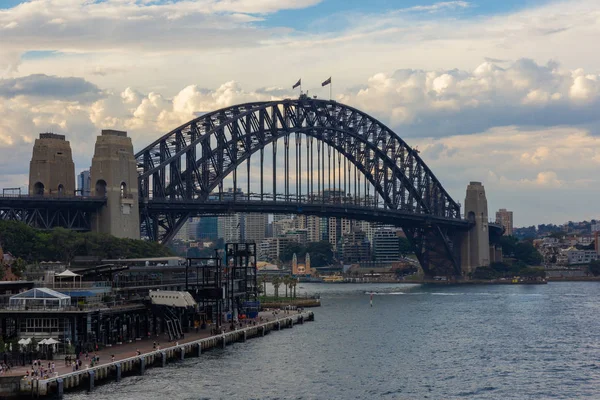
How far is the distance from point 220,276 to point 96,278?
1471 centimetres

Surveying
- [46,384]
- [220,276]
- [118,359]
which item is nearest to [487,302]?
[220,276]

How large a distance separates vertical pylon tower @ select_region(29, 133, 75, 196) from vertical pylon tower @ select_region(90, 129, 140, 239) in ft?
12.3

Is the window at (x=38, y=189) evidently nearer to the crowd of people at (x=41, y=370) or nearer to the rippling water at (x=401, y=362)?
the rippling water at (x=401, y=362)

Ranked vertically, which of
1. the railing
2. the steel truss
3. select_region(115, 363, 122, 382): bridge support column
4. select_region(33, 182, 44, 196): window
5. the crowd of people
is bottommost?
select_region(115, 363, 122, 382): bridge support column

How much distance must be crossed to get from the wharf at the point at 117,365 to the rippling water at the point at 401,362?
2.97 ft

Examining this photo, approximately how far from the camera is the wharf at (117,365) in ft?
206

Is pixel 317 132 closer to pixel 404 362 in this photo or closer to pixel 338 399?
pixel 404 362

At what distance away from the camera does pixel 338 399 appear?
66.6 metres

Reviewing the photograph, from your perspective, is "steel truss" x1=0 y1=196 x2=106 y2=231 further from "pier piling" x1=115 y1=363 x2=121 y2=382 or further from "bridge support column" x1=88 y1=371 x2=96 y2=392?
"bridge support column" x1=88 y1=371 x2=96 y2=392

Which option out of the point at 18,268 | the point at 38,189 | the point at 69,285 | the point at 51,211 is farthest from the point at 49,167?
the point at 69,285

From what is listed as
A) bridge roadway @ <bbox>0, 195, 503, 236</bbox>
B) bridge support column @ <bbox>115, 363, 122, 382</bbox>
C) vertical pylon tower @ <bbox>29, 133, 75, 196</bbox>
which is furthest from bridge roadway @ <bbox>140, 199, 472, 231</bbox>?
bridge support column @ <bbox>115, 363, 122, 382</bbox>

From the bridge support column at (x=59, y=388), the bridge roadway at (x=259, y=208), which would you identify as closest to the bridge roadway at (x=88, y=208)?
the bridge roadway at (x=259, y=208)

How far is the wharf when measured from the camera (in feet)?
206

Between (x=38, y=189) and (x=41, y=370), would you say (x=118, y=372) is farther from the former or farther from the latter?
(x=38, y=189)
